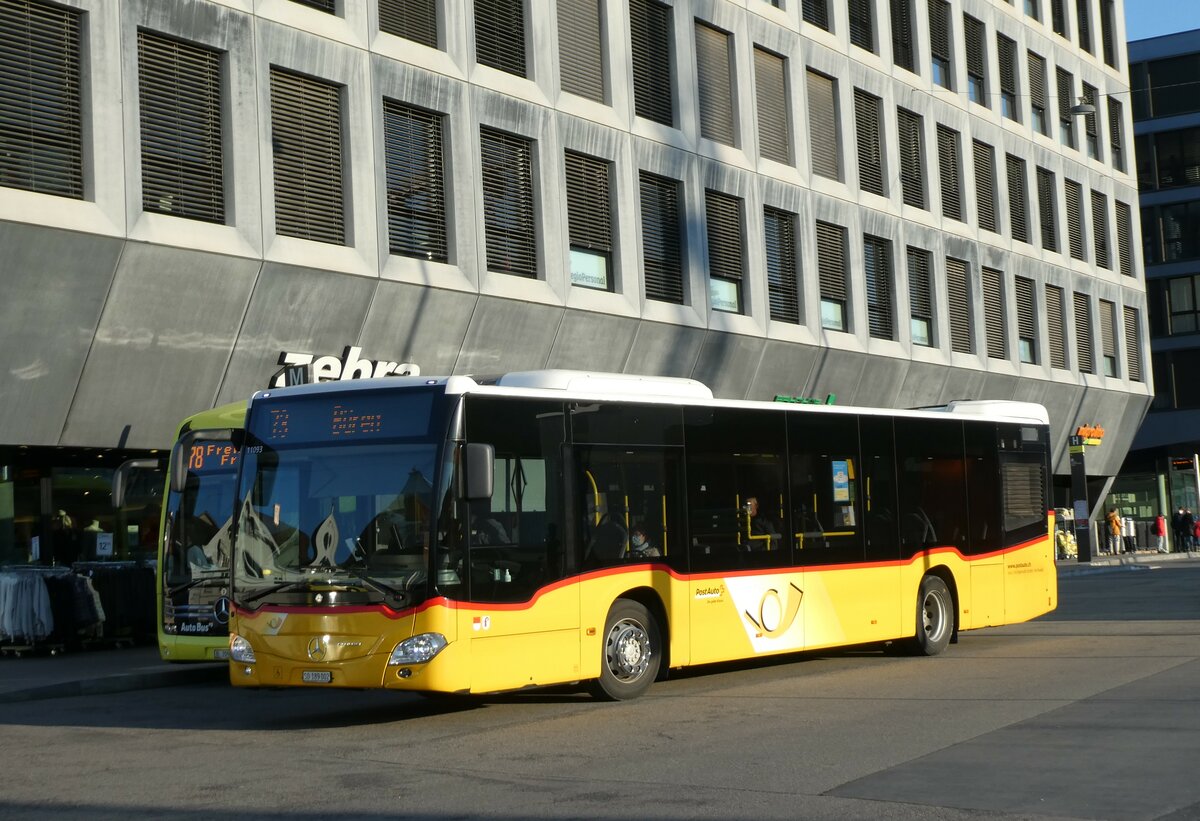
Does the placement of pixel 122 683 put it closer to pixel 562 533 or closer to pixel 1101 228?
pixel 562 533

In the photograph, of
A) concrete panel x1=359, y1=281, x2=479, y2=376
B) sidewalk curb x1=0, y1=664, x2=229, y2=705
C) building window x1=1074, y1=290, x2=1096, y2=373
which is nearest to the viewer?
sidewalk curb x1=0, y1=664, x2=229, y2=705

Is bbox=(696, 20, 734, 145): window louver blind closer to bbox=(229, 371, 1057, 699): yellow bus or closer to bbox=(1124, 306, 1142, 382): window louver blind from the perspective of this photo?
bbox=(229, 371, 1057, 699): yellow bus

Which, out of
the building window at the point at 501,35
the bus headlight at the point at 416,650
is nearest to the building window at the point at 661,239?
the building window at the point at 501,35

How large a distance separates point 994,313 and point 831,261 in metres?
8.13

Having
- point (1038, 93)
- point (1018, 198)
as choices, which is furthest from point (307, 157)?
point (1038, 93)

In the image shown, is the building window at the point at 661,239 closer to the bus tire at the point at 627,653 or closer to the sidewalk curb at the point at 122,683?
the sidewalk curb at the point at 122,683

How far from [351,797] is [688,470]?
6238 millimetres

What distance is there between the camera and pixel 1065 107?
149 ft

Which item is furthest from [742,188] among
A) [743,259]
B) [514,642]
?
[514,642]

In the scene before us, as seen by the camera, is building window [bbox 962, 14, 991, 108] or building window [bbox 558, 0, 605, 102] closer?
A: building window [bbox 558, 0, 605, 102]

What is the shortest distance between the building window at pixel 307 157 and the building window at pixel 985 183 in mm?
21578

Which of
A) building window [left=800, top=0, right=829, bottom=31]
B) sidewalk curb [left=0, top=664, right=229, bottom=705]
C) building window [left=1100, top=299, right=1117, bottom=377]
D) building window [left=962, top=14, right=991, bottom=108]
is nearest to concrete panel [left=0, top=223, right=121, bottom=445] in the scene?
sidewalk curb [left=0, top=664, right=229, bottom=705]

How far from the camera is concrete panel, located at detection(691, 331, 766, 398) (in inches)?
1158

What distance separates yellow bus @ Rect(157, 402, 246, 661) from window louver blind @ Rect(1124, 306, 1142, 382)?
36265 millimetres
